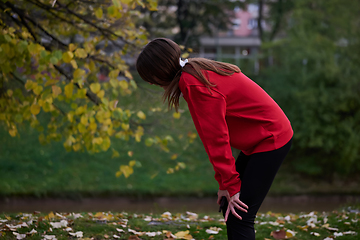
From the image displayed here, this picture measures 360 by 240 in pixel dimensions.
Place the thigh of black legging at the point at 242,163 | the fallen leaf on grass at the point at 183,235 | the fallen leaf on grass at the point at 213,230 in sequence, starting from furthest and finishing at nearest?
the fallen leaf on grass at the point at 213,230 < the fallen leaf on grass at the point at 183,235 < the thigh of black legging at the point at 242,163

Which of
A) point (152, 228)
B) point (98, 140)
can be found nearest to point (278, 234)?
point (152, 228)

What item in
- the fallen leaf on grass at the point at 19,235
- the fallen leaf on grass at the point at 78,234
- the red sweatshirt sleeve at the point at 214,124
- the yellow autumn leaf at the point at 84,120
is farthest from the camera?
the yellow autumn leaf at the point at 84,120

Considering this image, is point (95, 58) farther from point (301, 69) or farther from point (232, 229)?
point (301, 69)

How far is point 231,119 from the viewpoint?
76.3 inches

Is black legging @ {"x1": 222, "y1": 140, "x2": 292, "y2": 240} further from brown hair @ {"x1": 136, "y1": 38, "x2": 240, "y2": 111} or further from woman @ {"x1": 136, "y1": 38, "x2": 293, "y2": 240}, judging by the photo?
brown hair @ {"x1": 136, "y1": 38, "x2": 240, "y2": 111}

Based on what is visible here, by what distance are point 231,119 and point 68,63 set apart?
2695 millimetres

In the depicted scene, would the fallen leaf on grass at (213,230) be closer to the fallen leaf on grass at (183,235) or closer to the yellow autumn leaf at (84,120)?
the fallen leaf on grass at (183,235)

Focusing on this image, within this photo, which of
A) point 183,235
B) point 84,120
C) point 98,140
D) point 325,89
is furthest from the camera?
point 325,89

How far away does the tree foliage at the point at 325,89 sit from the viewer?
10023 mm

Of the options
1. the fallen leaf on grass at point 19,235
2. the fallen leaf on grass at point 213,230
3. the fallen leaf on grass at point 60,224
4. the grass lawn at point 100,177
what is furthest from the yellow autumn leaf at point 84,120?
the grass lawn at point 100,177

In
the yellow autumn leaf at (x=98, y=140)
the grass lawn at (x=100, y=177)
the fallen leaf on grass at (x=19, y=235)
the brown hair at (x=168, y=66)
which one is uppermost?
the brown hair at (x=168, y=66)

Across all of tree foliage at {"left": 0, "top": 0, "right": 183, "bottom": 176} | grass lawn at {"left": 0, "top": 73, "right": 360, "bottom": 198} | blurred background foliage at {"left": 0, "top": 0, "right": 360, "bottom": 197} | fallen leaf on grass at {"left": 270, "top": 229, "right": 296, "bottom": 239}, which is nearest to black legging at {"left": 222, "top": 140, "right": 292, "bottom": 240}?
fallen leaf on grass at {"left": 270, "top": 229, "right": 296, "bottom": 239}

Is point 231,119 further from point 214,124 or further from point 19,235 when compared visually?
point 19,235

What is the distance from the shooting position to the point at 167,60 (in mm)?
1918
